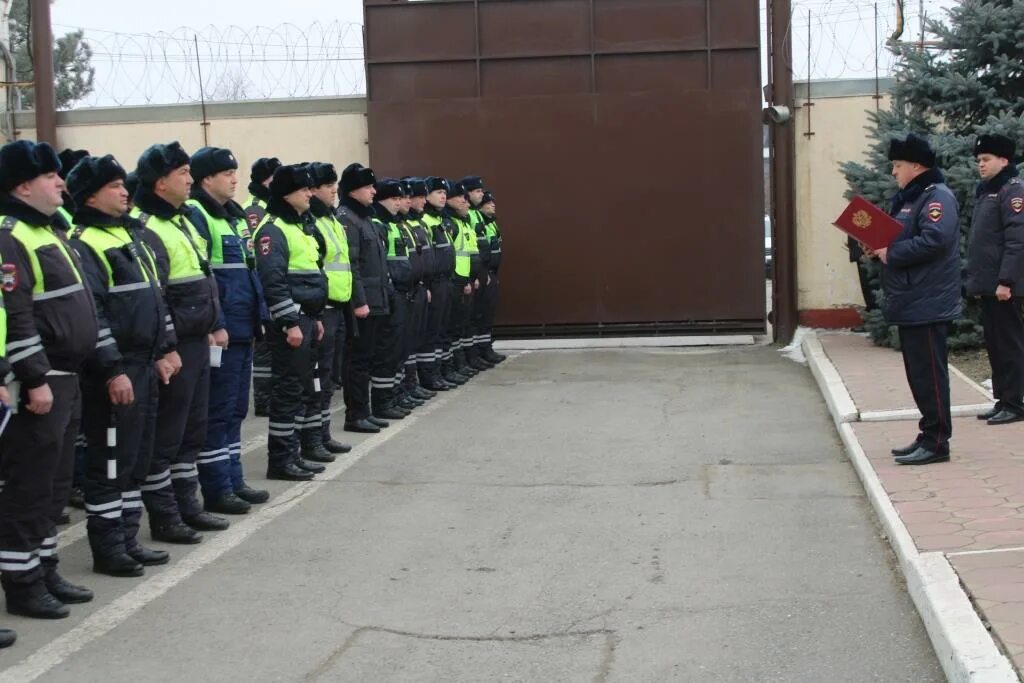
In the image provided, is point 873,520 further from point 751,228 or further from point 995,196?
point 751,228

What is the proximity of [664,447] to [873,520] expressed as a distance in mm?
2823

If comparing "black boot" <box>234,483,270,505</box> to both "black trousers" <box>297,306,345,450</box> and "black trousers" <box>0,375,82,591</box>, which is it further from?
"black trousers" <box>0,375,82,591</box>

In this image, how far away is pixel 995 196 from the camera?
1021cm

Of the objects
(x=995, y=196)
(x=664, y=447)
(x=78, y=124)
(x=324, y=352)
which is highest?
(x=78, y=124)

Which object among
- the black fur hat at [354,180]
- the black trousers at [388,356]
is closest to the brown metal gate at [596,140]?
the black trousers at [388,356]

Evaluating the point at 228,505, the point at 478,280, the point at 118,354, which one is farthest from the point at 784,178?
the point at 118,354

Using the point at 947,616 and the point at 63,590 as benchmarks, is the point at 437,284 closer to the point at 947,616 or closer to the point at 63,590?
the point at 63,590

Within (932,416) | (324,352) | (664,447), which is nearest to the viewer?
(932,416)

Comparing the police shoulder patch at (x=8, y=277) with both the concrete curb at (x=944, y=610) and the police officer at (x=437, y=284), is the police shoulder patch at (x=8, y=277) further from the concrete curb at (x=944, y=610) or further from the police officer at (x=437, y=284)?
the police officer at (x=437, y=284)

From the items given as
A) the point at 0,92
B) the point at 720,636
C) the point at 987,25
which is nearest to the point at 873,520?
the point at 720,636

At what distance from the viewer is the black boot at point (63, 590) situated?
6523mm

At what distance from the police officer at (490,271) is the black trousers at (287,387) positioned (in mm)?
6640

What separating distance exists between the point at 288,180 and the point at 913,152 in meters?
4.02

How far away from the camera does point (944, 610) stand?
557cm
